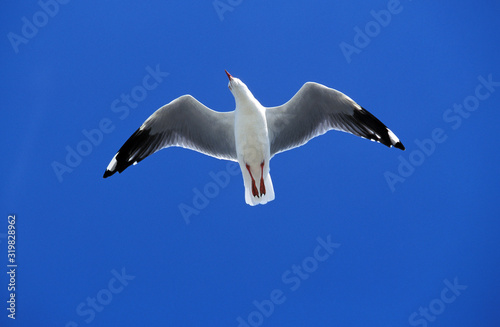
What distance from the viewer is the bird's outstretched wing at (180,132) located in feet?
23.8

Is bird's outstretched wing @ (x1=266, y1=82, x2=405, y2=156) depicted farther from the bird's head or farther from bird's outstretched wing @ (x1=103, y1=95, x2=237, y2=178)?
bird's outstretched wing @ (x1=103, y1=95, x2=237, y2=178)

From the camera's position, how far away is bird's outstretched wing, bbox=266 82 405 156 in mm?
7148

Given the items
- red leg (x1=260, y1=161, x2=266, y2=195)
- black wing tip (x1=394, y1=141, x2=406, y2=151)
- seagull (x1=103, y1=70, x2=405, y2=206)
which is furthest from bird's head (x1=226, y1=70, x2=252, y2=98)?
black wing tip (x1=394, y1=141, x2=406, y2=151)

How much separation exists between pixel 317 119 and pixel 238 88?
1017mm

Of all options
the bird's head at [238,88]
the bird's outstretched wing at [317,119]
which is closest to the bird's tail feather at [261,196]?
the bird's outstretched wing at [317,119]

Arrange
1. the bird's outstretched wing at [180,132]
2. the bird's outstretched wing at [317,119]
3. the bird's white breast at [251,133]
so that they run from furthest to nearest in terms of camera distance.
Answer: the bird's outstretched wing at [180,132], the bird's outstretched wing at [317,119], the bird's white breast at [251,133]

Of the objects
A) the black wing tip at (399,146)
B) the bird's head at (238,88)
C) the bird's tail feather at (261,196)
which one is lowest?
the black wing tip at (399,146)

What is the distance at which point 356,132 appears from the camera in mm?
7273

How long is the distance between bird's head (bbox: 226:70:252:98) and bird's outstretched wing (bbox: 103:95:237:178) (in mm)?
303

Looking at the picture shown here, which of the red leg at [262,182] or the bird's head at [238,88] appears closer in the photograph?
the bird's head at [238,88]

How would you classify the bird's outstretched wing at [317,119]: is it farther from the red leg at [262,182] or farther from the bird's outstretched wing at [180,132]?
the bird's outstretched wing at [180,132]

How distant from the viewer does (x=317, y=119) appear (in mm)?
7352

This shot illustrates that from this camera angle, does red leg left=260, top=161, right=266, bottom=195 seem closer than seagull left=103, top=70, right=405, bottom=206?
No

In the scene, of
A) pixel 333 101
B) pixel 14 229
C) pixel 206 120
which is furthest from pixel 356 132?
pixel 14 229
